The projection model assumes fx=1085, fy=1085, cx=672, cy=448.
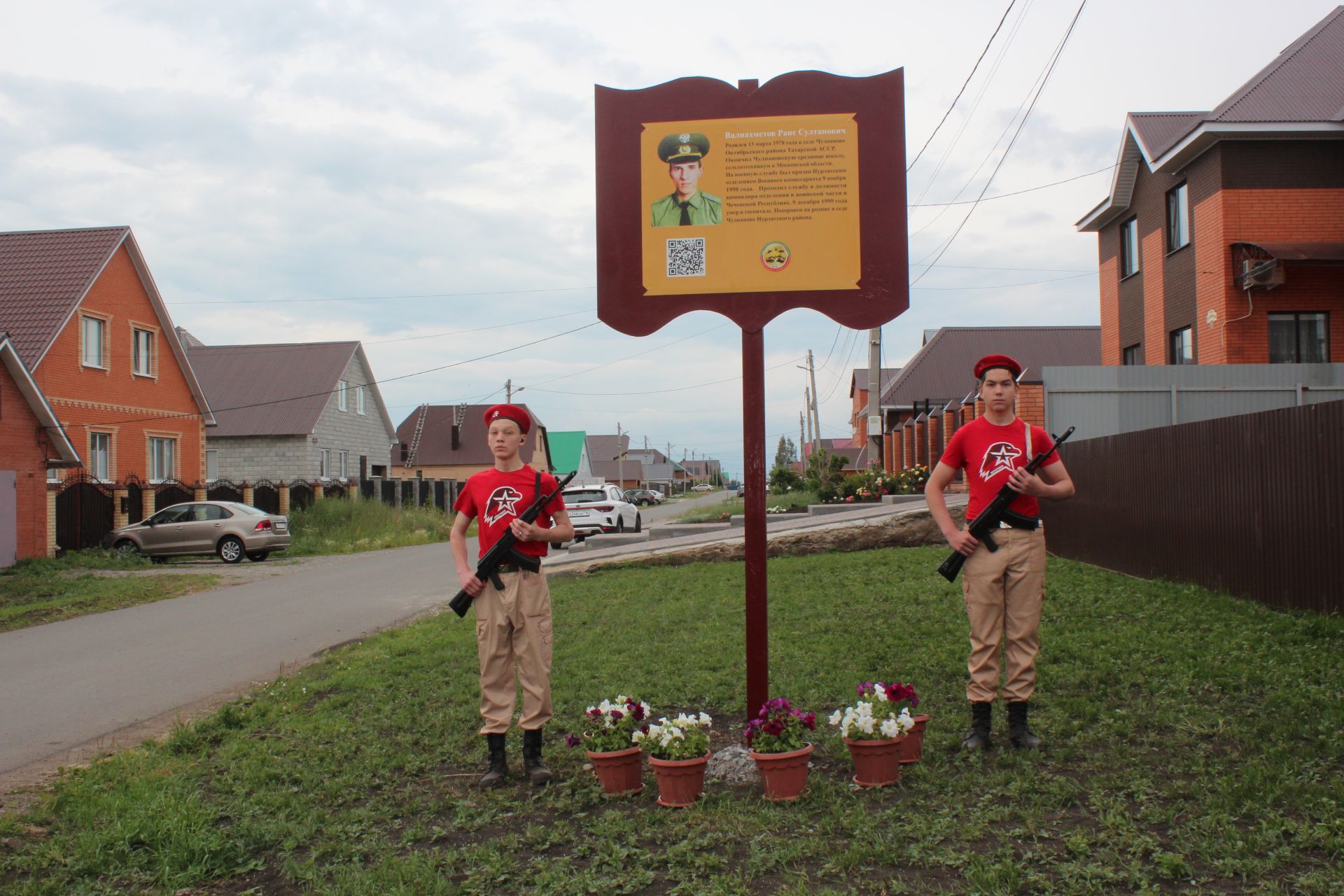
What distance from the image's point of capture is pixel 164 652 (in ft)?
33.5

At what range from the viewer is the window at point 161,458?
28.3 m

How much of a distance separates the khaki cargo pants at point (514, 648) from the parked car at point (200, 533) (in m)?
19.1

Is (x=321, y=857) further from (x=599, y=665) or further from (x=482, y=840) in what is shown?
(x=599, y=665)

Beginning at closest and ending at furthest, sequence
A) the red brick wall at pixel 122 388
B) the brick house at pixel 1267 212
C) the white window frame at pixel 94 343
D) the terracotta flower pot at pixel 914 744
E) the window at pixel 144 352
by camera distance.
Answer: the terracotta flower pot at pixel 914 744
the brick house at pixel 1267 212
the red brick wall at pixel 122 388
the white window frame at pixel 94 343
the window at pixel 144 352

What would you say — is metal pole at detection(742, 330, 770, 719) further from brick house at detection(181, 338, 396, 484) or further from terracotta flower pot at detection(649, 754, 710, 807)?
brick house at detection(181, 338, 396, 484)

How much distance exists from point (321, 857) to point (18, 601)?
1335cm

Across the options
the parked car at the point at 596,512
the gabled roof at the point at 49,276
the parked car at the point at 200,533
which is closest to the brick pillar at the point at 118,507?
the parked car at the point at 200,533

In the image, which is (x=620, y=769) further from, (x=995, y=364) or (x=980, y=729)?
(x=995, y=364)

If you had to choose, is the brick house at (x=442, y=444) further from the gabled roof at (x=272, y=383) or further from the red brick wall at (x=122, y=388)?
the red brick wall at (x=122, y=388)

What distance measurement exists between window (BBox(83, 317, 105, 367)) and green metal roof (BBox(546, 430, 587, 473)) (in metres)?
60.7

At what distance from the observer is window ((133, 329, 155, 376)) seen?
2758 cm

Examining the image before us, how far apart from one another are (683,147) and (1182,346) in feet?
58.9

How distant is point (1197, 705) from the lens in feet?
17.5

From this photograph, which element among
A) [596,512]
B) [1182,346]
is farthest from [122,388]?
[1182,346]
